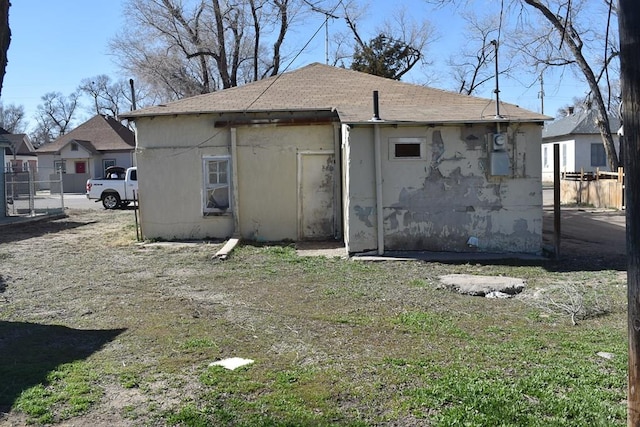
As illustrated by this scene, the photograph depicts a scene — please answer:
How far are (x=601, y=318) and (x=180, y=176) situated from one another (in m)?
10.0

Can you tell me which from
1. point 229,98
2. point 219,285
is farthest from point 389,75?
point 219,285

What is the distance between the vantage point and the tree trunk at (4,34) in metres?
3.59

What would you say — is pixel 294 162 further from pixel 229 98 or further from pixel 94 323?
pixel 94 323

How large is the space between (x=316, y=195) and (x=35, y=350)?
8774 millimetres

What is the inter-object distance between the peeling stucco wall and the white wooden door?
238 cm

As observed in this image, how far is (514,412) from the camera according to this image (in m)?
4.03

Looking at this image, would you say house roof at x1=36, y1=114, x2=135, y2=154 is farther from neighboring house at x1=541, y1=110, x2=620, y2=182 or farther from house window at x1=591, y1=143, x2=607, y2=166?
house window at x1=591, y1=143, x2=607, y2=166

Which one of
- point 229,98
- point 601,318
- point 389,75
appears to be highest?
point 389,75

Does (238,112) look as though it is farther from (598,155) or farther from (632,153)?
(598,155)

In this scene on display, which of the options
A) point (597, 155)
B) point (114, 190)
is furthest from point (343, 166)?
point (597, 155)

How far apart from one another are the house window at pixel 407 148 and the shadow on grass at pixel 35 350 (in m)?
6.59

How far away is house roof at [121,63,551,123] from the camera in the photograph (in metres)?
11.7

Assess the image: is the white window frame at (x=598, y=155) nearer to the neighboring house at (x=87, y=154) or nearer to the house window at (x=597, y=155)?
the house window at (x=597, y=155)

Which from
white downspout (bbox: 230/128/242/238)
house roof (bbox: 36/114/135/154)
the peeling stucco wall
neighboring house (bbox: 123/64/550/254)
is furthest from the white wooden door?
house roof (bbox: 36/114/135/154)
